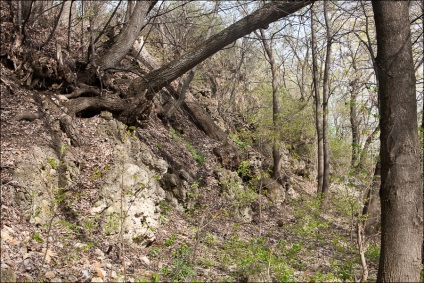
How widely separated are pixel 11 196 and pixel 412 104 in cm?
510

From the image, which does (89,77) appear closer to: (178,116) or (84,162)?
(84,162)

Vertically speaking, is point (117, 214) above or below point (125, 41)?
below

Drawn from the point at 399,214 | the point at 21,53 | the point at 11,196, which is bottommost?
the point at 11,196

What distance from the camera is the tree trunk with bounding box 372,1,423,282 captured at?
3.95 m

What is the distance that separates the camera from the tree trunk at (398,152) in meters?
3.95

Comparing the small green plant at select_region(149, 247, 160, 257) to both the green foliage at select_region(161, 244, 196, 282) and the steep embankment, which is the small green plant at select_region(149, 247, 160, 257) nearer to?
the steep embankment

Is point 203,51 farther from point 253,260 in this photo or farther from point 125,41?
point 253,260

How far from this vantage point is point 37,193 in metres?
5.02

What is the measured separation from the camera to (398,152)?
4.04 meters

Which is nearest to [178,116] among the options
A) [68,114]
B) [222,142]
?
[222,142]

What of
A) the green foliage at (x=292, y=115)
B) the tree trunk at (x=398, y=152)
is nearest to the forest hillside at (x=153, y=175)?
the tree trunk at (x=398, y=152)

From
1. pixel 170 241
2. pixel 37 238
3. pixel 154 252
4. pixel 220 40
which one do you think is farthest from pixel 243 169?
pixel 37 238

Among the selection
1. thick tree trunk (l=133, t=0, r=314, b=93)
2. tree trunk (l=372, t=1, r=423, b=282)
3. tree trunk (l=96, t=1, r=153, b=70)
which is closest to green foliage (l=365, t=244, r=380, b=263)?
tree trunk (l=372, t=1, r=423, b=282)

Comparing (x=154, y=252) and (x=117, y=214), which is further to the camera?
(x=154, y=252)
